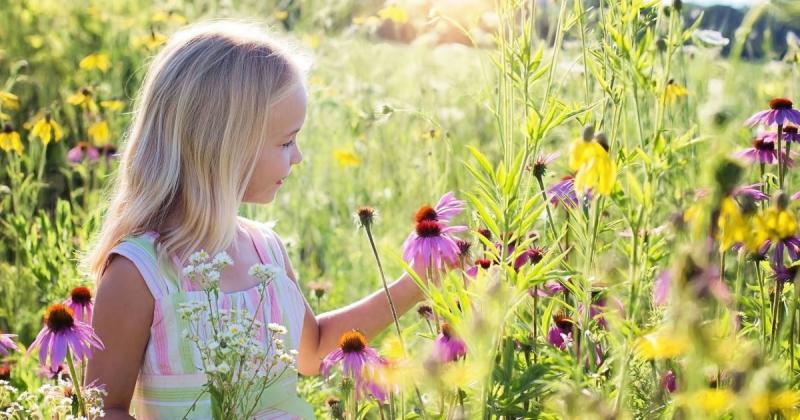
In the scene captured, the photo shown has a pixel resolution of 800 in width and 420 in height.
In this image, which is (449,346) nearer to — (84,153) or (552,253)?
Answer: (552,253)

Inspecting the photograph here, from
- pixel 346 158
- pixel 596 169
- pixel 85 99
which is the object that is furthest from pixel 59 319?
pixel 346 158

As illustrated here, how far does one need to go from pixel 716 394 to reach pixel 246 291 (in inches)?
38.1

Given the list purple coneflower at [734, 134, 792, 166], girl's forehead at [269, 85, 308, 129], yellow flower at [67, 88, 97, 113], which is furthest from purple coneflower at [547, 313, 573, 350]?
yellow flower at [67, 88, 97, 113]

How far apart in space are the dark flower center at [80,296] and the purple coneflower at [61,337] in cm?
21

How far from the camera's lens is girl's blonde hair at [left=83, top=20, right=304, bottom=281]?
5.45 ft

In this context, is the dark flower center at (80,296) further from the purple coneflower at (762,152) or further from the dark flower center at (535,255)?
the purple coneflower at (762,152)

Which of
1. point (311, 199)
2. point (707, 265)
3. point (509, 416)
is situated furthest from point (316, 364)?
point (311, 199)

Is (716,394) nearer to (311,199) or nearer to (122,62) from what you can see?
(311,199)

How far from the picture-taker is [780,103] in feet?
5.39

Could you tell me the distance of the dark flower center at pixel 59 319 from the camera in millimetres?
1384

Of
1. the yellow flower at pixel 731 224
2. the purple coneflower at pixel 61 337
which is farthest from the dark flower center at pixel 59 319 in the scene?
the yellow flower at pixel 731 224

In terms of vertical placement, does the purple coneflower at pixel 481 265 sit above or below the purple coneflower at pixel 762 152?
below

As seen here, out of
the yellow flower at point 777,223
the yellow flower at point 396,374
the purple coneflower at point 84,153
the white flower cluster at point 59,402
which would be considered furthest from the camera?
the purple coneflower at point 84,153

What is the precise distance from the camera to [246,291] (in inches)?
67.4
